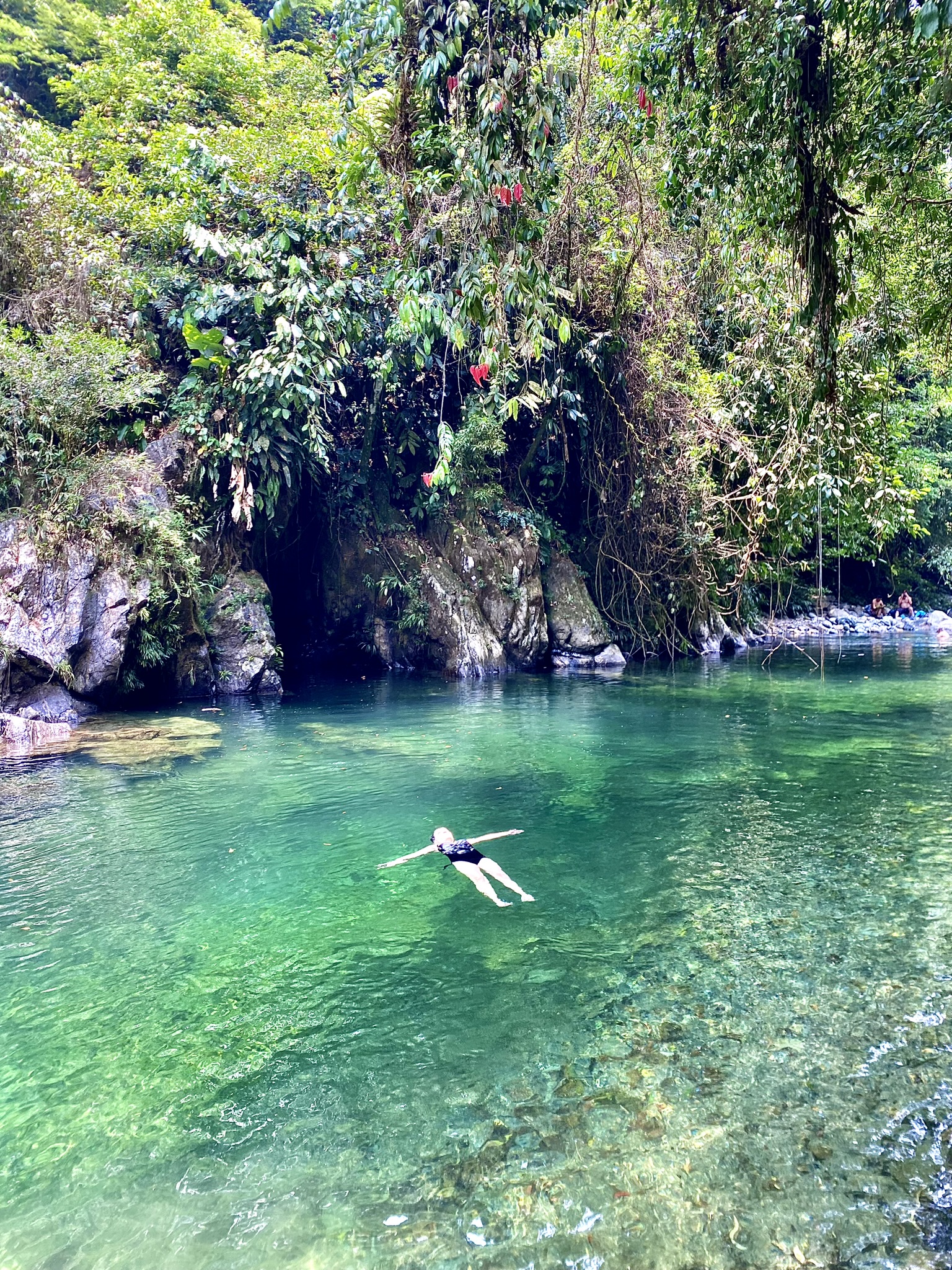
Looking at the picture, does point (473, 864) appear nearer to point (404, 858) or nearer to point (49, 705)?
point (404, 858)

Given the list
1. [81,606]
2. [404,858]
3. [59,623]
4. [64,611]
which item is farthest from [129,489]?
[404,858]

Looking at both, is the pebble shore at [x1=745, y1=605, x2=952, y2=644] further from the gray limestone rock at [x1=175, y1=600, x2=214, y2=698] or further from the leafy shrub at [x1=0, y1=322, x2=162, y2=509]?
the leafy shrub at [x1=0, y1=322, x2=162, y2=509]

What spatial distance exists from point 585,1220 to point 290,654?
17342 millimetres

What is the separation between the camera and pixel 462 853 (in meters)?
5.70

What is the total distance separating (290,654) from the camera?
63.3ft

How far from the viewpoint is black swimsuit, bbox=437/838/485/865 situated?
5.69 m

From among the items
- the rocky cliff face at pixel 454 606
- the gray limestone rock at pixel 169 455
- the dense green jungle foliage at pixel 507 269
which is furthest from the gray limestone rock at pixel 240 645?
the rocky cliff face at pixel 454 606

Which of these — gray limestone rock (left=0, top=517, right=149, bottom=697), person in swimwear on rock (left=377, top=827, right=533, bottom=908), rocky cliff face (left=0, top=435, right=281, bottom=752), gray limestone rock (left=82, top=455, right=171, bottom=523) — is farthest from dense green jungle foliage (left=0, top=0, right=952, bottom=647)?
person in swimwear on rock (left=377, top=827, right=533, bottom=908)

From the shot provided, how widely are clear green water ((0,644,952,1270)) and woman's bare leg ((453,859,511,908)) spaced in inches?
3.6

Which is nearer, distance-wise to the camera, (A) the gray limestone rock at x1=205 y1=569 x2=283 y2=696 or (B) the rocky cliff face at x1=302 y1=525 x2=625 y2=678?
(A) the gray limestone rock at x1=205 y1=569 x2=283 y2=696

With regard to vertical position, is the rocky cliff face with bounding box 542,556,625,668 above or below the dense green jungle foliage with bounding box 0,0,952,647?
below

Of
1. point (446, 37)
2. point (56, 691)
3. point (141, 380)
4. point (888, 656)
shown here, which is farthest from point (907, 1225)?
point (888, 656)

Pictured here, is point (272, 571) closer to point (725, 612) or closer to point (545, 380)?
point (545, 380)

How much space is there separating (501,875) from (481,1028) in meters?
1.76
